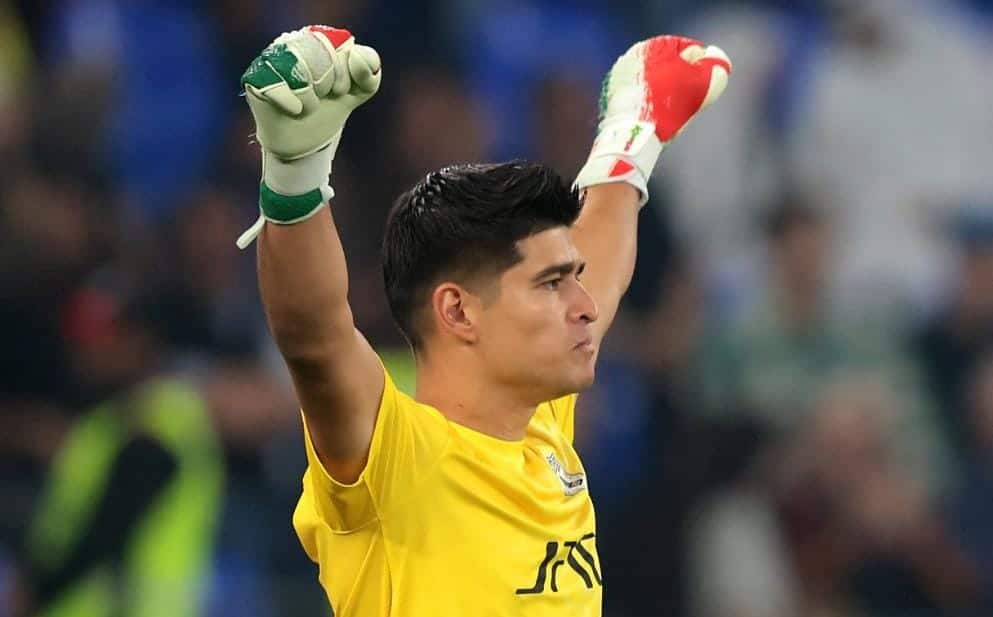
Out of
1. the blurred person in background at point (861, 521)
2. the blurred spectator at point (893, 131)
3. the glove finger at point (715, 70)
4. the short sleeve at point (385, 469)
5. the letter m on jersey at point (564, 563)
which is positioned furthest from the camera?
the blurred spectator at point (893, 131)

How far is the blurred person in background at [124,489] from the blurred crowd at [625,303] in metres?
0.01

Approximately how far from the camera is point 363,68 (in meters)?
2.46

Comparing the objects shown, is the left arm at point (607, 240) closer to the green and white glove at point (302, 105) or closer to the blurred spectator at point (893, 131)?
the green and white glove at point (302, 105)

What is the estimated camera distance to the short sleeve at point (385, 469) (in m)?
2.67

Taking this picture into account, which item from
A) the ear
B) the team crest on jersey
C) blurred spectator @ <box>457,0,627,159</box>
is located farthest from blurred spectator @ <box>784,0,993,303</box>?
the ear

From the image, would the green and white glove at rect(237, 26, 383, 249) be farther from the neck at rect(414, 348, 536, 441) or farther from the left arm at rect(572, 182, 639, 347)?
the left arm at rect(572, 182, 639, 347)

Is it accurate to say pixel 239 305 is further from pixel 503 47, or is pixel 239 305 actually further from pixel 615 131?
pixel 615 131

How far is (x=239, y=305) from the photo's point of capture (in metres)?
6.42

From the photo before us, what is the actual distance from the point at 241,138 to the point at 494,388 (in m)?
3.86

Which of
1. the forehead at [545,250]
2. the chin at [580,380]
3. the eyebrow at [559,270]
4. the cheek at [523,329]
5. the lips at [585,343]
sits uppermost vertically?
the forehead at [545,250]

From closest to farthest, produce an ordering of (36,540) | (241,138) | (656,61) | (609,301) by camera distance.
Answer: (609,301), (656,61), (36,540), (241,138)

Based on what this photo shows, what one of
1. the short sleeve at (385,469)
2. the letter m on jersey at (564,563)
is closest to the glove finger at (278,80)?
the short sleeve at (385,469)

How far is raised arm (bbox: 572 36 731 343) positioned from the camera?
3.48 m

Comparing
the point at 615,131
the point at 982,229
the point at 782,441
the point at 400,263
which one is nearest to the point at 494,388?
the point at 400,263
